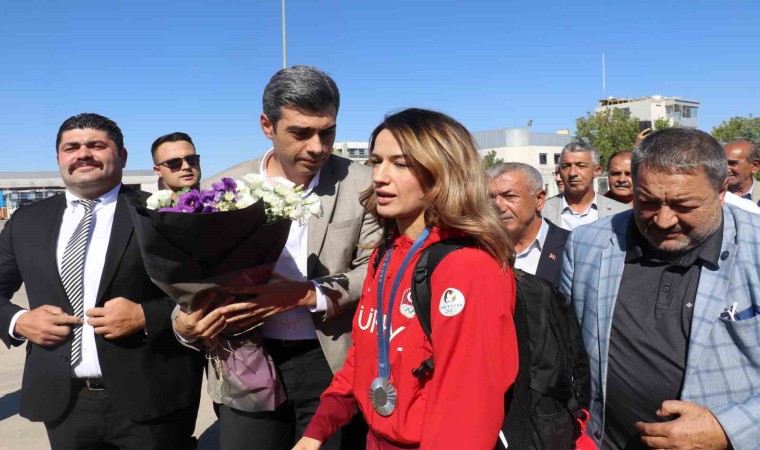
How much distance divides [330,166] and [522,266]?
5.49 ft

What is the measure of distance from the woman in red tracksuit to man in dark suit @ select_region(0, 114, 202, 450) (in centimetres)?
127

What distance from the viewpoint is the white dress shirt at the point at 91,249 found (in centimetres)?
305

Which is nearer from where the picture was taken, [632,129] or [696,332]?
[696,332]

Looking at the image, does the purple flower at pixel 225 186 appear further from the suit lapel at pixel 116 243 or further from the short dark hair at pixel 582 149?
the short dark hair at pixel 582 149

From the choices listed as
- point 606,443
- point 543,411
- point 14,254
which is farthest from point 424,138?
point 14,254

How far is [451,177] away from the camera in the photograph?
1.92 m

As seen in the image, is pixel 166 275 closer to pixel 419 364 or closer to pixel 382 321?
pixel 382 321

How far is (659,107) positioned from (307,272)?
2845 inches

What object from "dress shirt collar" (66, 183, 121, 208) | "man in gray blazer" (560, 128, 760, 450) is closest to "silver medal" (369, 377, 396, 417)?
"man in gray blazer" (560, 128, 760, 450)

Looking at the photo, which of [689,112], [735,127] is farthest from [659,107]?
[735,127]

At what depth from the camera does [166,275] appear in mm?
2389

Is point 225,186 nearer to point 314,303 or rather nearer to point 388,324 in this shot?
point 314,303

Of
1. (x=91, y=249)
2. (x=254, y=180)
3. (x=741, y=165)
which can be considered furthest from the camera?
(x=741, y=165)

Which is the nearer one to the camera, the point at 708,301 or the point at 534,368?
the point at 534,368
